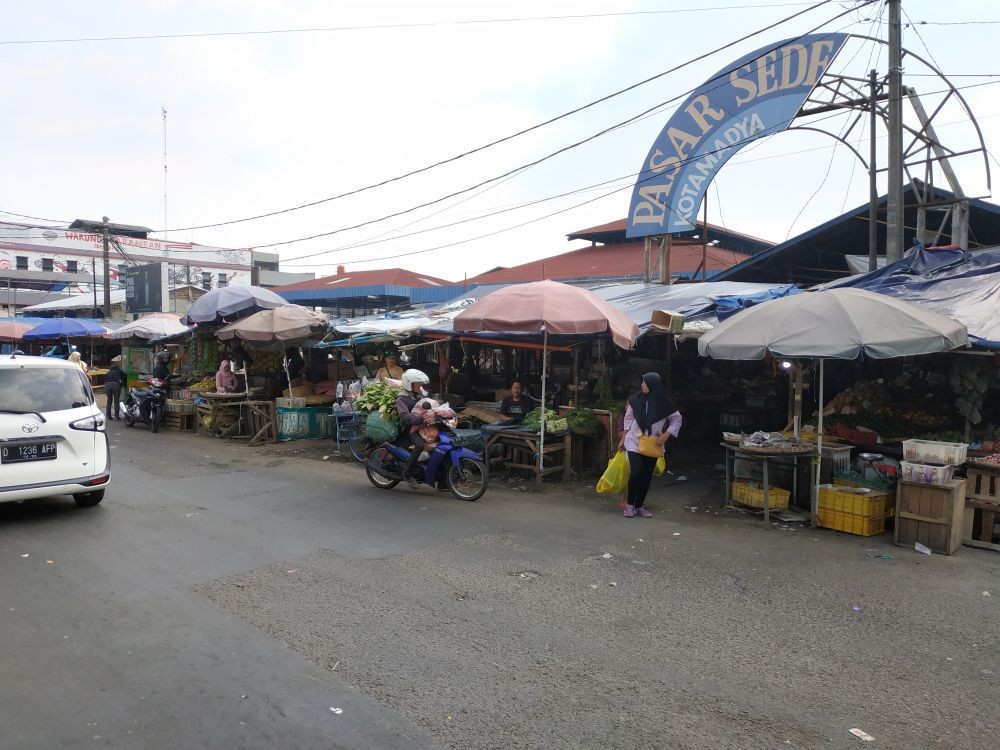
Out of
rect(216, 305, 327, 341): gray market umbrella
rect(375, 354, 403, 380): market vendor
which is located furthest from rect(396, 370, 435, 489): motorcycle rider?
rect(216, 305, 327, 341): gray market umbrella

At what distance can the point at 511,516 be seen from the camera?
27.2 ft

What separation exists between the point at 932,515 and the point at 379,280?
2555 centimetres

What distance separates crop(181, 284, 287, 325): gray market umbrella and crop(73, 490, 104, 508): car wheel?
7.95m

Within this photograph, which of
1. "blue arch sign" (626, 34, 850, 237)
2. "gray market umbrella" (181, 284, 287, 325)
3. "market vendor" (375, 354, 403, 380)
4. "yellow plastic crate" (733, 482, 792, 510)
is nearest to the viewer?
"yellow plastic crate" (733, 482, 792, 510)

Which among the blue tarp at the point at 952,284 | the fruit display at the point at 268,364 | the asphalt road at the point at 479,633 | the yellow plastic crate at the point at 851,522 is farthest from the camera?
the fruit display at the point at 268,364

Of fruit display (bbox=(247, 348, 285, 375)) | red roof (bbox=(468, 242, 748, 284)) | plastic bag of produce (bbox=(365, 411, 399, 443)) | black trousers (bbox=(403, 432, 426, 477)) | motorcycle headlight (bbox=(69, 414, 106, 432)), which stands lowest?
black trousers (bbox=(403, 432, 426, 477))

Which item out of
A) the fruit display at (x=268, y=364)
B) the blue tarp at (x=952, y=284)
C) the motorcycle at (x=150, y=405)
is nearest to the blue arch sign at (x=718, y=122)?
the blue tarp at (x=952, y=284)

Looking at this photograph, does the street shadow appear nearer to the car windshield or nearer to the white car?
the white car

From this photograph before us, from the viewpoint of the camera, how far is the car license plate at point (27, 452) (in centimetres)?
711

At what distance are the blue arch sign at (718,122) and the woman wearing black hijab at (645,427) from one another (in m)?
6.32

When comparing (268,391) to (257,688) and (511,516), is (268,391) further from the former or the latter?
(257,688)

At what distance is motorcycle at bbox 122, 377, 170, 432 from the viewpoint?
1673 centimetres

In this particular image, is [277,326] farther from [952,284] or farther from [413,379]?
[952,284]

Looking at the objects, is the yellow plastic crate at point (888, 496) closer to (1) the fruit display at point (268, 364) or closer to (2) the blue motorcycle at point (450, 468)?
(2) the blue motorcycle at point (450, 468)
